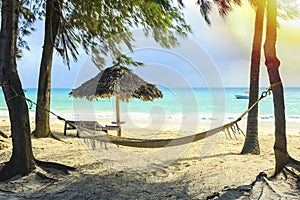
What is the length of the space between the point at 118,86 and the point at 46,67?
1151 mm

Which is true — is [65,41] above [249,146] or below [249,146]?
above

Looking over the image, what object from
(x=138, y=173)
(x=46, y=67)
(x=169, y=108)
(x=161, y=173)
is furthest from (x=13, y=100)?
(x=169, y=108)

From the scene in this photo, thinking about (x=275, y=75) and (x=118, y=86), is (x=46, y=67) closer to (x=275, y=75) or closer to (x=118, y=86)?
(x=118, y=86)

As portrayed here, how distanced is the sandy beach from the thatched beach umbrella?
1272mm

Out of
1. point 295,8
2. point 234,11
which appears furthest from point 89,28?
point 295,8

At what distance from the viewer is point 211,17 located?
12.8ft

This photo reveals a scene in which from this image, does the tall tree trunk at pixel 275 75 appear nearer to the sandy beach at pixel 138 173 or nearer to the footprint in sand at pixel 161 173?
the sandy beach at pixel 138 173

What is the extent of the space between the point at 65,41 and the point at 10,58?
2740 millimetres

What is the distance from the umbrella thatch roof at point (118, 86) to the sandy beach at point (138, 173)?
1.27 meters

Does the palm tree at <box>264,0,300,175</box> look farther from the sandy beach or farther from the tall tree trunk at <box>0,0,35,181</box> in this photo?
the tall tree trunk at <box>0,0,35,181</box>

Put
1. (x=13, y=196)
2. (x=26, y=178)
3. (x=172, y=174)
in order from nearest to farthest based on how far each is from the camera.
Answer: (x=13, y=196) → (x=26, y=178) → (x=172, y=174)

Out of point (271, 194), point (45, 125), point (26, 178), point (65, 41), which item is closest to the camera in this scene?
point (271, 194)

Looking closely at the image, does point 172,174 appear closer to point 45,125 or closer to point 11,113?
point 11,113

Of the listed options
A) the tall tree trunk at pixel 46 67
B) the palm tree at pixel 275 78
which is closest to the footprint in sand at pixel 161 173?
the palm tree at pixel 275 78
